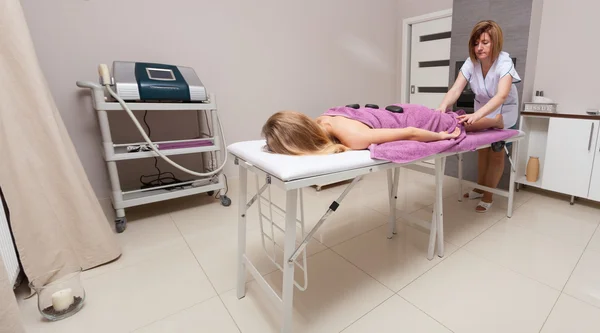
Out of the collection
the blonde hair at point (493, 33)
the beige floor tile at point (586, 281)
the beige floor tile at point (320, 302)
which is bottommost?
the beige floor tile at point (586, 281)

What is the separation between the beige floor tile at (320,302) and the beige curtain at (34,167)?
84cm

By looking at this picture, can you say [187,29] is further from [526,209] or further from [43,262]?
[526,209]

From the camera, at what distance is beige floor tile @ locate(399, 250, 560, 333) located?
111 centimetres

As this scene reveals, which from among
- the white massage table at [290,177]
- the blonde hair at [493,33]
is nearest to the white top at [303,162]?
the white massage table at [290,177]

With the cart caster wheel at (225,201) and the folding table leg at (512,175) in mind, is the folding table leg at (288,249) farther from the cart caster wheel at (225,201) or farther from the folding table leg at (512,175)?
the folding table leg at (512,175)

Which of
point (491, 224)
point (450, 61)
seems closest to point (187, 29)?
point (450, 61)

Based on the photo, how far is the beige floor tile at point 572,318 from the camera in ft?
3.55

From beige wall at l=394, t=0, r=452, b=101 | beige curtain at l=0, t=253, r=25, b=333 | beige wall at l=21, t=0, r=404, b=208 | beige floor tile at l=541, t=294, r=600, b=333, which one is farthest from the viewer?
beige wall at l=394, t=0, r=452, b=101

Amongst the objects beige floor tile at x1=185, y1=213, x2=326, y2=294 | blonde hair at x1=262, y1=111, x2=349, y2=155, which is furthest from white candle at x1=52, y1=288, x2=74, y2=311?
blonde hair at x1=262, y1=111, x2=349, y2=155

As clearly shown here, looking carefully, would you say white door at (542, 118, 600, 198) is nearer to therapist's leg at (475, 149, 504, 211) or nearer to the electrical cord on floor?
therapist's leg at (475, 149, 504, 211)

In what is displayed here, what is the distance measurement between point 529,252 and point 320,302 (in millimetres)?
1247

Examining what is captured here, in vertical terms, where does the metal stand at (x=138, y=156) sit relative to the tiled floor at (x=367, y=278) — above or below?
above

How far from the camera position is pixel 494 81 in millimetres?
1888

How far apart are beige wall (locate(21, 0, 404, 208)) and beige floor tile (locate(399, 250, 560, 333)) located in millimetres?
2054
